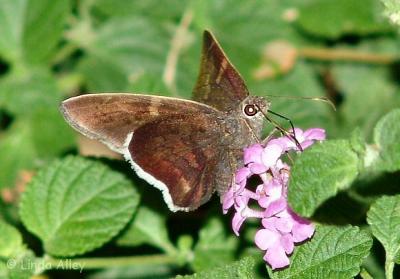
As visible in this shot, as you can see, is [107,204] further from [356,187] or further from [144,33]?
[144,33]

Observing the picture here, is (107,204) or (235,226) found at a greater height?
(235,226)

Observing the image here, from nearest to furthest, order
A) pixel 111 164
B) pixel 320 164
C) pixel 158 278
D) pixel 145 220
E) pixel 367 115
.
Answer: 1. pixel 320 164
2. pixel 111 164
3. pixel 145 220
4. pixel 158 278
5. pixel 367 115

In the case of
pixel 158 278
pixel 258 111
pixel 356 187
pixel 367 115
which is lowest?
pixel 158 278

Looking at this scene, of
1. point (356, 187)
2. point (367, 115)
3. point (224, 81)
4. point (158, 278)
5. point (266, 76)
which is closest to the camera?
point (356, 187)

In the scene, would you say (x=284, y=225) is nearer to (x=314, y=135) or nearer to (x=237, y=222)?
(x=237, y=222)

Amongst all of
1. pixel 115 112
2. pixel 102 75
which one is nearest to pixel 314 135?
pixel 115 112

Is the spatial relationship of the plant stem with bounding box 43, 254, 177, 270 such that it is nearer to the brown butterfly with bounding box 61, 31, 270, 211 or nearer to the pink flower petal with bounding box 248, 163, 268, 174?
the brown butterfly with bounding box 61, 31, 270, 211

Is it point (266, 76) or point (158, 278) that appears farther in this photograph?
point (266, 76)

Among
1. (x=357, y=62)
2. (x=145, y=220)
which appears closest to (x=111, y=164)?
(x=145, y=220)
